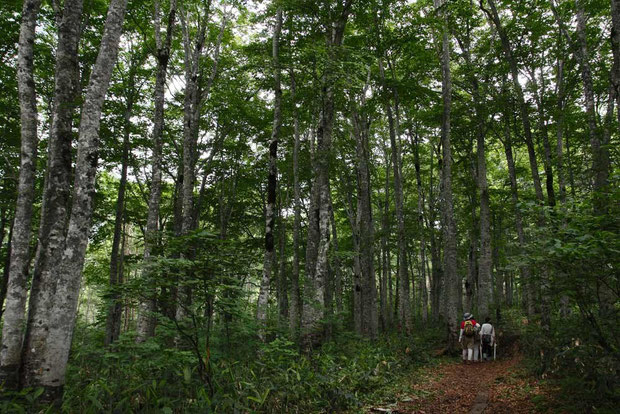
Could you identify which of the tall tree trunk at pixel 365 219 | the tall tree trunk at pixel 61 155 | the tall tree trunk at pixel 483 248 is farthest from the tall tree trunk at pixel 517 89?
the tall tree trunk at pixel 61 155

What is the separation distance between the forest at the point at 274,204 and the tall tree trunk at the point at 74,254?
0.10 feet

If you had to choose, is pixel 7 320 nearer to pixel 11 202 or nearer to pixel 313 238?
pixel 313 238

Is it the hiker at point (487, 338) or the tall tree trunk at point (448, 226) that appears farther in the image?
the tall tree trunk at point (448, 226)

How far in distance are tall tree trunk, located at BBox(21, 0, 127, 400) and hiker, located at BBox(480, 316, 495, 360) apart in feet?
44.1

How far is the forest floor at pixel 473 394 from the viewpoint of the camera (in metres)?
6.55

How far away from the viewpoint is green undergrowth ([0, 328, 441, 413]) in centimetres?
505

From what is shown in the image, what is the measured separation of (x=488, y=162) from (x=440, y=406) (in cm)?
2311

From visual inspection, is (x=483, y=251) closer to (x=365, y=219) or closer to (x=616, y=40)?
(x=365, y=219)

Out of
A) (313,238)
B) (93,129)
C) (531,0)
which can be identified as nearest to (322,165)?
(313,238)

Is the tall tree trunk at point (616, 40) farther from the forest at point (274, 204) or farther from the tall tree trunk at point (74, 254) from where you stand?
the tall tree trunk at point (74, 254)

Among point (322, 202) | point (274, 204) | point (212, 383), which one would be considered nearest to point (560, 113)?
point (322, 202)

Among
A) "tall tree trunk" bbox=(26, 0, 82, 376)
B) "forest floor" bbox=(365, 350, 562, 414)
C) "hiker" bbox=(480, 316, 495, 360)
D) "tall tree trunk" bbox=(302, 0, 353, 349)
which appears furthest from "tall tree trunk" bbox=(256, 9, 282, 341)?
"hiker" bbox=(480, 316, 495, 360)

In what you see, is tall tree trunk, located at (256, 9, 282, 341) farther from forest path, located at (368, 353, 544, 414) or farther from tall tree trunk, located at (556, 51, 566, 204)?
tall tree trunk, located at (556, 51, 566, 204)

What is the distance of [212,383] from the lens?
19.3 ft
